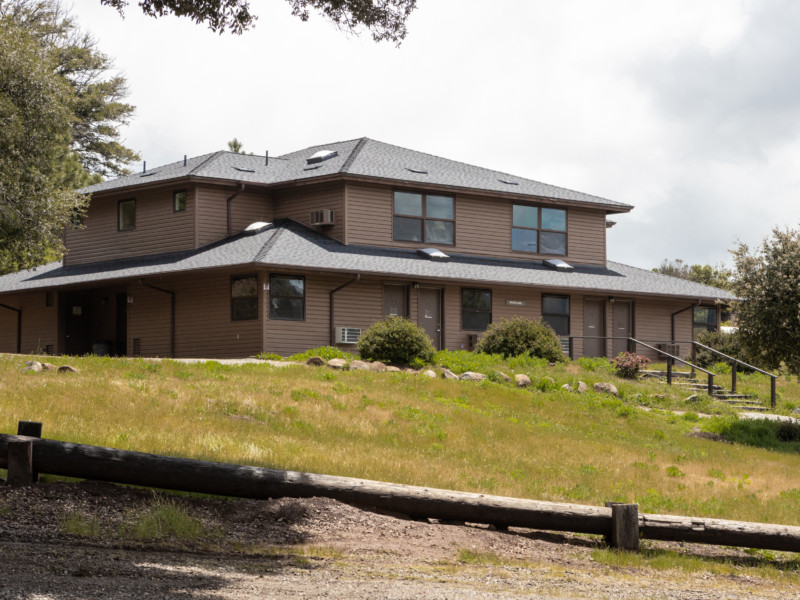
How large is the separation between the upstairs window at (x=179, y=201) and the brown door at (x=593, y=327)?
14.8 meters

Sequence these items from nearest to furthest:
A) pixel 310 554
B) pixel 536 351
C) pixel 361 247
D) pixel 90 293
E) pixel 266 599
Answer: pixel 266 599 → pixel 310 554 → pixel 536 351 → pixel 361 247 → pixel 90 293

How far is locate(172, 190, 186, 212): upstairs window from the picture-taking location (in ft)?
111

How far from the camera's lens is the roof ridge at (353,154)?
33.4 m

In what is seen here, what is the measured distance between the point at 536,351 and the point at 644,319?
8965 millimetres

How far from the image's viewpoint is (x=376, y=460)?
1545 cm

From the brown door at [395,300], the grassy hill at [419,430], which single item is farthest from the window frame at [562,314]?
the grassy hill at [419,430]

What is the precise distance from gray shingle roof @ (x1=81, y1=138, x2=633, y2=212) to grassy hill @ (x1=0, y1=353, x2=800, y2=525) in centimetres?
1088

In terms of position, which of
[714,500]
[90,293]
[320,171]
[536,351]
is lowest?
[714,500]

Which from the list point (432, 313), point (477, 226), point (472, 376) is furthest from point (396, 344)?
point (477, 226)

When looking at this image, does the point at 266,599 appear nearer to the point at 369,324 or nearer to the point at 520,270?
the point at 369,324

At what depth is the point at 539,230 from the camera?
3762 centimetres

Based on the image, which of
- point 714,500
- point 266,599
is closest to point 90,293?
point 714,500

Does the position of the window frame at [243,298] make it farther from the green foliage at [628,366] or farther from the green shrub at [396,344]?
the green foliage at [628,366]

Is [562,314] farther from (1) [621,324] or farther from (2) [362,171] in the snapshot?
(2) [362,171]
